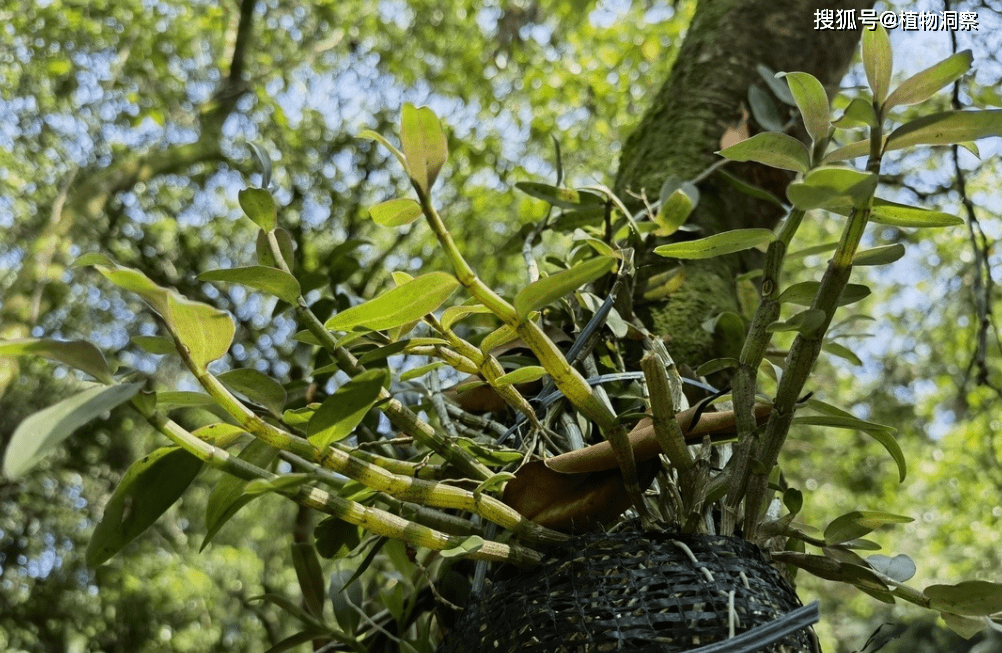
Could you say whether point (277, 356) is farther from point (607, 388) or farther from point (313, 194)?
point (607, 388)

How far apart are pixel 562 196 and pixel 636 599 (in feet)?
1.24

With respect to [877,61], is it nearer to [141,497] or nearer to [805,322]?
[805,322]

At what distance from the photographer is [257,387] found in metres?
0.38

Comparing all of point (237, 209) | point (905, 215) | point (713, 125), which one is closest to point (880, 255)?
point (905, 215)

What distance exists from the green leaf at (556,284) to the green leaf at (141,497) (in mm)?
175

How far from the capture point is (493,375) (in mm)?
409

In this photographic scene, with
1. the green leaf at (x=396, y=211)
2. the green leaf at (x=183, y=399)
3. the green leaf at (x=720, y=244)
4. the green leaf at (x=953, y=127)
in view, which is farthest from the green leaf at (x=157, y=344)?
the green leaf at (x=953, y=127)

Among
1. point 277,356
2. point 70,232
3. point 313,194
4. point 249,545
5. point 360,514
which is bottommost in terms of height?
point 249,545

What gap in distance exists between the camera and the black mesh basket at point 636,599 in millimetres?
339

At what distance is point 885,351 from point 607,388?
343cm

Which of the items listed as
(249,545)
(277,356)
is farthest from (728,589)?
(249,545)

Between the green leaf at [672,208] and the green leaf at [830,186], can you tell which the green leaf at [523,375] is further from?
the green leaf at [672,208]

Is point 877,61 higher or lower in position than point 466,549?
higher

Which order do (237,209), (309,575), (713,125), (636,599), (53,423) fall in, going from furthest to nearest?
(237,209) < (713,125) < (309,575) < (636,599) < (53,423)
